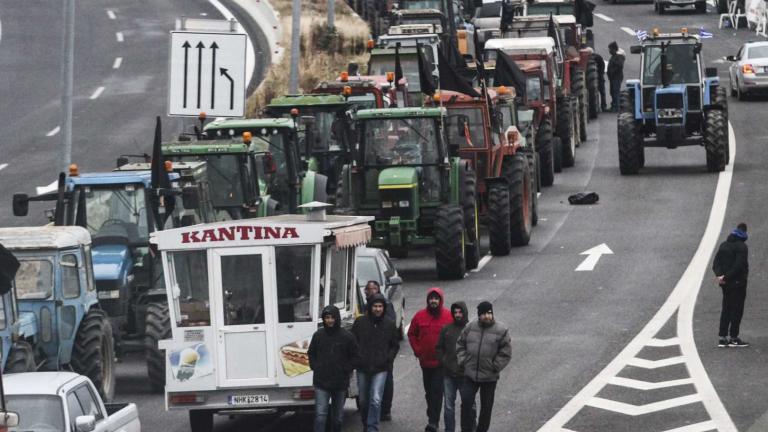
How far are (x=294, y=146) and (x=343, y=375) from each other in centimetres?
1175

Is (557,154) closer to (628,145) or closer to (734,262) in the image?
(628,145)

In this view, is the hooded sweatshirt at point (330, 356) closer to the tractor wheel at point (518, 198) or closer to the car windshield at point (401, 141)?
the car windshield at point (401, 141)

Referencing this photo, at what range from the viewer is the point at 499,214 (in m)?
32.8

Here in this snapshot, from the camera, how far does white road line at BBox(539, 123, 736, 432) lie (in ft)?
67.1

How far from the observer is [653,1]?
8169 centimetres

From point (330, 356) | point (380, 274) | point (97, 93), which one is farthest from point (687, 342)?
point (97, 93)

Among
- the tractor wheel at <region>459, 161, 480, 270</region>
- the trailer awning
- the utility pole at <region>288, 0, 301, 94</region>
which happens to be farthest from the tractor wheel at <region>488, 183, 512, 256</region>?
the trailer awning

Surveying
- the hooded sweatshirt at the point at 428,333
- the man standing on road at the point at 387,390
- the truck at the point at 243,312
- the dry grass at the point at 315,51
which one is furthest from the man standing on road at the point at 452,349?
the dry grass at the point at 315,51

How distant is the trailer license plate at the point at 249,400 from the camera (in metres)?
19.1

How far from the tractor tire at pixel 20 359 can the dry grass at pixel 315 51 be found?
28.5 meters

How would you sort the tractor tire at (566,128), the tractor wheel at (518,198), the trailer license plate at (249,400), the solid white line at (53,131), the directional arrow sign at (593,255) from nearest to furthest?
the trailer license plate at (249,400) < the directional arrow sign at (593,255) < the tractor wheel at (518,198) < the tractor tire at (566,128) < the solid white line at (53,131)

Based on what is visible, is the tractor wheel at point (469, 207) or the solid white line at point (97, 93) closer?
the tractor wheel at point (469, 207)

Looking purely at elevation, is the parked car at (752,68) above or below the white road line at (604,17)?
below

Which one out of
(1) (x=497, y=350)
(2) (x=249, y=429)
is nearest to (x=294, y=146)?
(2) (x=249, y=429)
